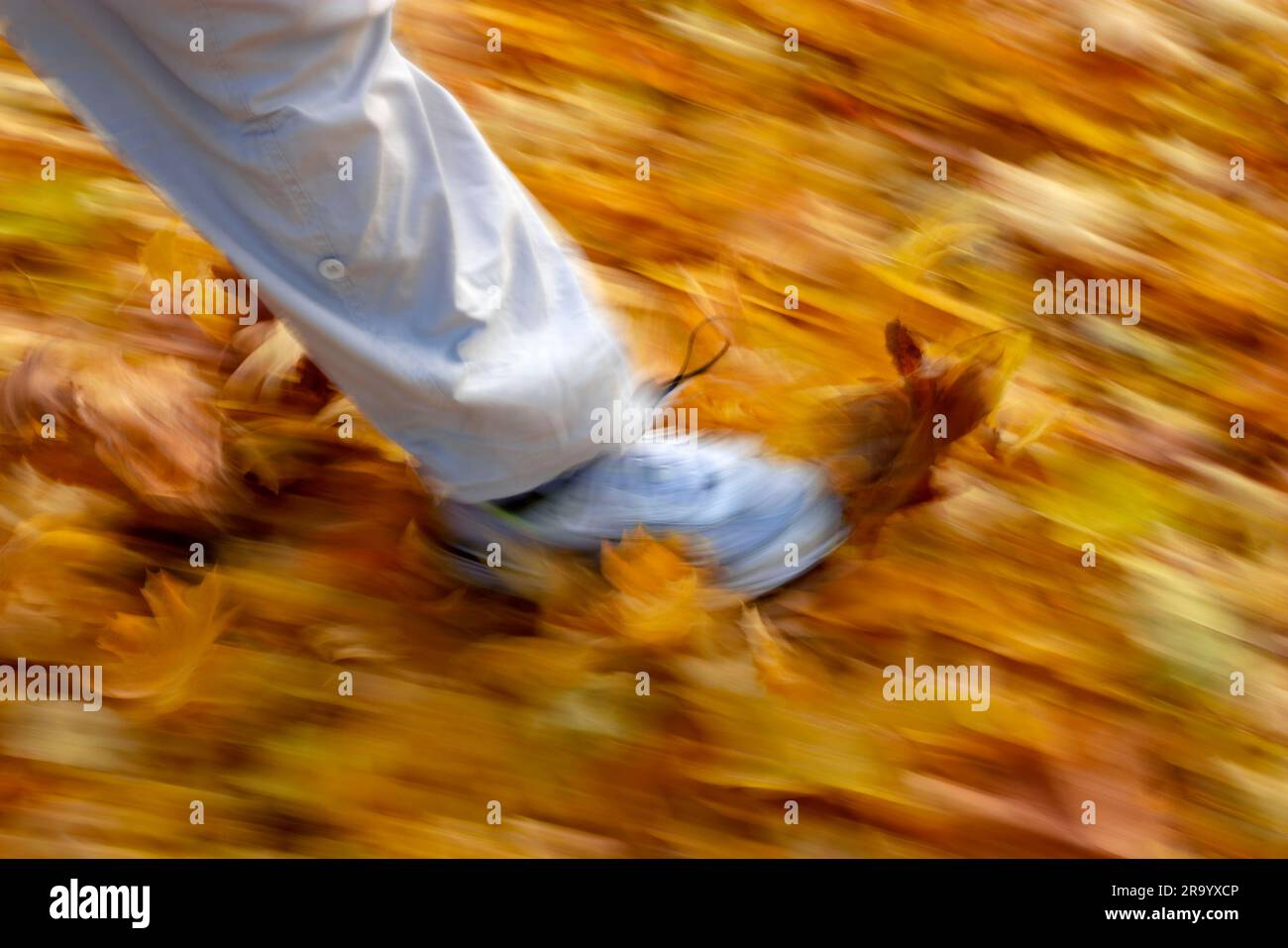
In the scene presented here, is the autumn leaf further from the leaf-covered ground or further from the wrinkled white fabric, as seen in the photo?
the wrinkled white fabric

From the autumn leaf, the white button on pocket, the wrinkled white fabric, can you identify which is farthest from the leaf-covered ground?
the white button on pocket

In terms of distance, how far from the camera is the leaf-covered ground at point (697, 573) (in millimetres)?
1316

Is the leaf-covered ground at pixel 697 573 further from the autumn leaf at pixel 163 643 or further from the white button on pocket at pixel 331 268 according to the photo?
the white button on pocket at pixel 331 268

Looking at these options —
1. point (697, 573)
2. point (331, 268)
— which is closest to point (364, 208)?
point (331, 268)

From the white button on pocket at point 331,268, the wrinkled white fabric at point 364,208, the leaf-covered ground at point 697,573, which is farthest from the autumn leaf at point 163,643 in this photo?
the white button on pocket at point 331,268

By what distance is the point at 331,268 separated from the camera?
1177 mm

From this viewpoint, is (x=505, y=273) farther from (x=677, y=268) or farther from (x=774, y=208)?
(x=774, y=208)

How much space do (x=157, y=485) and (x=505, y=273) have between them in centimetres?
47

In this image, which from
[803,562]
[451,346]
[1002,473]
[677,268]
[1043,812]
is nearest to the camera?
[451,346]

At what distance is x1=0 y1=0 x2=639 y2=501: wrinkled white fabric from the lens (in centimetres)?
110

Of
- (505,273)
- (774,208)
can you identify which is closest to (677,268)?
(774,208)

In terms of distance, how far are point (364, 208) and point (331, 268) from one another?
58 millimetres

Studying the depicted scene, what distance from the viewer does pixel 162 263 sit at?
65.1 inches

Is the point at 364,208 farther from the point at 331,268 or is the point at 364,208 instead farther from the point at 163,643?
the point at 163,643
